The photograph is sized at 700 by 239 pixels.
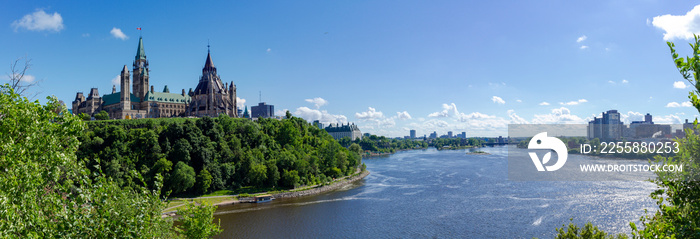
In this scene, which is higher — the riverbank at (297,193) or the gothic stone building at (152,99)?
the gothic stone building at (152,99)

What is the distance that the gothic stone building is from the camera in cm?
8050

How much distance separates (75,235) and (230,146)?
57041 mm

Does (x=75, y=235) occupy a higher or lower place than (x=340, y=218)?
higher

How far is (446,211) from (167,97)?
68520 millimetres

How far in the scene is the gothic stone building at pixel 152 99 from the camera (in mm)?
80500

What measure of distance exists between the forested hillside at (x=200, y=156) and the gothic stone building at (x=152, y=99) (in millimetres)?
16006

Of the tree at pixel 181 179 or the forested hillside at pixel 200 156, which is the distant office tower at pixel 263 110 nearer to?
the forested hillside at pixel 200 156

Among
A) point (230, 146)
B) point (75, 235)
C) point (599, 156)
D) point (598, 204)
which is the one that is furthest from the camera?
point (599, 156)

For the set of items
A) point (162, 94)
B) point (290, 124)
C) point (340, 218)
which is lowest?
point (340, 218)

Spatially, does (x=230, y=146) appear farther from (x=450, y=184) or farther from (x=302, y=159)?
(x=450, y=184)

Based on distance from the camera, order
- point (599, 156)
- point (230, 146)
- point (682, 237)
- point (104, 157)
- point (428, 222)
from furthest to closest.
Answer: point (599, 156) < point (230, 146) < point (104, 157) < point (428, 222) < point (682, 237)

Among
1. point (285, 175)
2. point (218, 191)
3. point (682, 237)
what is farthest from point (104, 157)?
point (682, 237)

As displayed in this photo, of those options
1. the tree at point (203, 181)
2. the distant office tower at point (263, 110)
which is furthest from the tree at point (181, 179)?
the distant office tower at point (263, 110)

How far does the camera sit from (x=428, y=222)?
3712 cm
